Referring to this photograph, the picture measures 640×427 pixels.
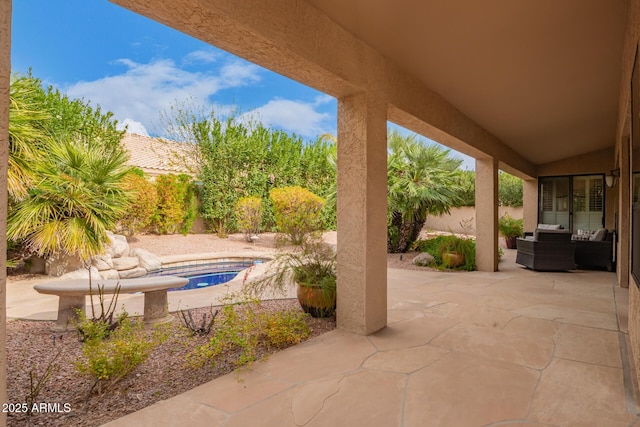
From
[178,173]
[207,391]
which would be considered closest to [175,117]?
[178,173]

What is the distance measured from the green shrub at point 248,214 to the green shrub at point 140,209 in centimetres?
275

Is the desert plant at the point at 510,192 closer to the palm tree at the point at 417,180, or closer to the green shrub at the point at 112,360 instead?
the palm tree at the point at 417,180

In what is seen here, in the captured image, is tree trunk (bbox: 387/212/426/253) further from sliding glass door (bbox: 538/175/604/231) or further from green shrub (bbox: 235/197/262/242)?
sliding glass door (bbox: 538/175/604/231)

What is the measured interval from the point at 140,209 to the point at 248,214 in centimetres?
339

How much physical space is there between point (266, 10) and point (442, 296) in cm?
430

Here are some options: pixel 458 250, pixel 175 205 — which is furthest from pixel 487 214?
pixel 175 205

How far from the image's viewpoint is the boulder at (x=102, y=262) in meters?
7.13

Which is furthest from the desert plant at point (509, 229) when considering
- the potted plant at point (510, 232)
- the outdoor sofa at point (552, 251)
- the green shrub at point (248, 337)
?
the green shrub at point (248, 337)

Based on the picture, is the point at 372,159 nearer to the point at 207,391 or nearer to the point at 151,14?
the point at 151,14

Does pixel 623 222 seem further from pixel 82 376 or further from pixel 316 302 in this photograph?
pixel 82 376

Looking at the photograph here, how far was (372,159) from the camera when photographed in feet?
11.8

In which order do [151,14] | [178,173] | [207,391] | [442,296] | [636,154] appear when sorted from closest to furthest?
[151,14]
[207,391]
[636,154]
[442,296]
[178,173]

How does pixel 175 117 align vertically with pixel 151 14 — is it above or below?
above

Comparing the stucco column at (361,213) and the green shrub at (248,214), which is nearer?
the stucco column at (361,213)
